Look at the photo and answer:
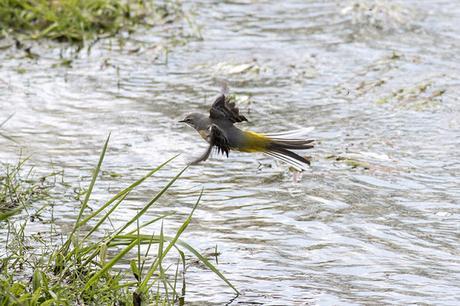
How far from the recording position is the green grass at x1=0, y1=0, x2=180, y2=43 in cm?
930

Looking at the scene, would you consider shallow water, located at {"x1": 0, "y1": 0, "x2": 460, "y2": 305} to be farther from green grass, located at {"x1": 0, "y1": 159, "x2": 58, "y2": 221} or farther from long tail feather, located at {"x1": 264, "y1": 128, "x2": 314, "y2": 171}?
long tail feather, located at {"x1": 264, "y1": 128, "x2": 314, "y2": 171}

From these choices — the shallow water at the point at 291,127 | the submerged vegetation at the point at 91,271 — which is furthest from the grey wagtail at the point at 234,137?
the submerged vegetation at the point at 91,271

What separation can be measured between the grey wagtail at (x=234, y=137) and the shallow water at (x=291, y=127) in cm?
41

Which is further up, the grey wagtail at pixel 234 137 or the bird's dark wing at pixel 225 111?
the bird's dark wing at pixel 225 111

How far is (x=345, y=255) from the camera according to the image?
526 cm

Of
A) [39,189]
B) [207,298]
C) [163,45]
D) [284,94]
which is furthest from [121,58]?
[207,298]

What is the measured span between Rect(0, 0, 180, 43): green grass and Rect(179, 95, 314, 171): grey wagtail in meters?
4.03

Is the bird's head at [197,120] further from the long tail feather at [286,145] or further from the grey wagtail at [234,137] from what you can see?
the long tail feather at [286,145]

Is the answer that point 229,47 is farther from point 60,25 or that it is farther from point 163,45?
point 60,25

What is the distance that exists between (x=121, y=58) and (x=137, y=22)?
933 millimetres

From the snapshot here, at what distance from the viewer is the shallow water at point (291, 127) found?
16.8 feet

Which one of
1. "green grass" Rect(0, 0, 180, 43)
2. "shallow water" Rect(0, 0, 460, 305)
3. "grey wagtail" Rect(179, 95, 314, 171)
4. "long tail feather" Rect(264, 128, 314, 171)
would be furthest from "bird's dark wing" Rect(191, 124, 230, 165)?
"green grass" Rect(0, 0, 180, 43)

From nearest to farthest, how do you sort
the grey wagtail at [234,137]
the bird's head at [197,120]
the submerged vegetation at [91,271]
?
the submerged vegetation at [91,271], the grey wagtail at [234,137], the bird's head at [197,120]

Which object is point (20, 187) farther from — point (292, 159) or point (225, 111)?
point (292, 159)
